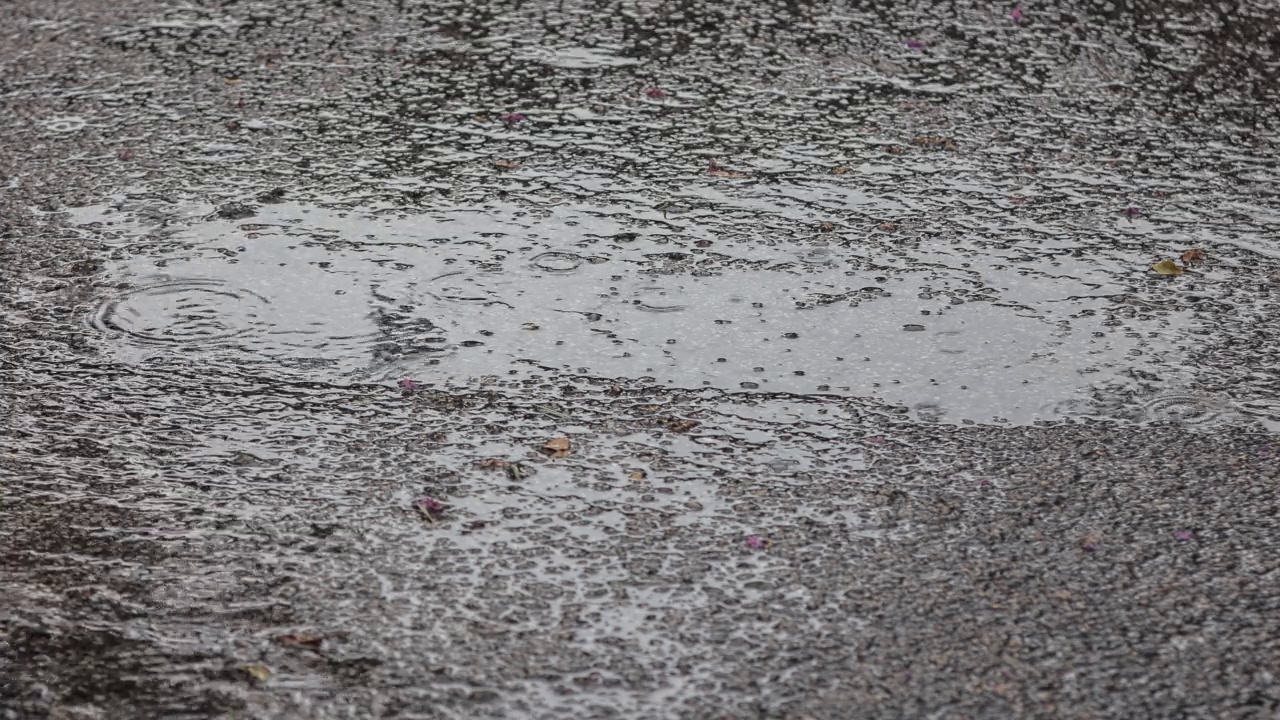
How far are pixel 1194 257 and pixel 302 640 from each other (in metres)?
2.97

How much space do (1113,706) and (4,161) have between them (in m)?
4.26

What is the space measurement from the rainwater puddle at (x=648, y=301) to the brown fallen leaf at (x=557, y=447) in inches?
13.8

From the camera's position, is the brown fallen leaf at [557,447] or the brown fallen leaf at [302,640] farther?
the brown fallen leaf at [557,447]

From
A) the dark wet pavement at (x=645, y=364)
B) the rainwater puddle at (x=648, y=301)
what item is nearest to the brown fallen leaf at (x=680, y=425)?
the dark wet pavement at (x=645, y=364)

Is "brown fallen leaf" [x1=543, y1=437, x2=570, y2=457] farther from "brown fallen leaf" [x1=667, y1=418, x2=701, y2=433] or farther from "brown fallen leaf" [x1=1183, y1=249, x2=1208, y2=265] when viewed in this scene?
"brown fallen leaf" [x1=1183, y1=249, x2=1208, y2=265]

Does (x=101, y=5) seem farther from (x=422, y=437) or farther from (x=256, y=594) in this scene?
(x=256, y=594)

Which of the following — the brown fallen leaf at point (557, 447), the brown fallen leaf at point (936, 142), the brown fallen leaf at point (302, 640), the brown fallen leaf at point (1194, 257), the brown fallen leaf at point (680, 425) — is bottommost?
the brown fallen leaf at point (302, 640)

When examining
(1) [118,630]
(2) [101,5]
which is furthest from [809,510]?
(2) [101,5]

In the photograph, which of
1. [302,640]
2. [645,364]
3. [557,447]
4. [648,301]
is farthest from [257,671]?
[648,301]

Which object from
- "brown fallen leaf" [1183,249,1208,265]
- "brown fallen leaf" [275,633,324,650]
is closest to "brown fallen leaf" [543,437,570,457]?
"brown fallen leaf" [275,633,324,650]

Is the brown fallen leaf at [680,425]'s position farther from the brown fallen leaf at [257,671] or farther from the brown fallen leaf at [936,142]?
the brown fallen leaf at [936,142]

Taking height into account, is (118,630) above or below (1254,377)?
below

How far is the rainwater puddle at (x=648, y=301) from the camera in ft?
12.8

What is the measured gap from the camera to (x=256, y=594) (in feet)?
10.0
